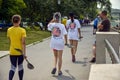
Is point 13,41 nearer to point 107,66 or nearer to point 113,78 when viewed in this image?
point 107,66

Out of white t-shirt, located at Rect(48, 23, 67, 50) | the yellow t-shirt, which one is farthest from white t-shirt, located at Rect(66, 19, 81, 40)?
the yellow t-shirt

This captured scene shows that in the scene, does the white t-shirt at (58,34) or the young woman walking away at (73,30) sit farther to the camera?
the young woman walking away at (73,30)

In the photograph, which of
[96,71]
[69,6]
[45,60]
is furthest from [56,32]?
[69,6]

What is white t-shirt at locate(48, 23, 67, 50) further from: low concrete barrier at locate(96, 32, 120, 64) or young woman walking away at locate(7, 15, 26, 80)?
young woman walking away at locate(7, 15, 26, 80)

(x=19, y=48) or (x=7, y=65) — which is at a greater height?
(x=19, y=48)

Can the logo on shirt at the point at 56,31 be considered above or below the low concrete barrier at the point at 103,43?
above

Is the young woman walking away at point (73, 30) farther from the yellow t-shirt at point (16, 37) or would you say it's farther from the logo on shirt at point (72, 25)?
the yellow t-shirt at point (16, 37)

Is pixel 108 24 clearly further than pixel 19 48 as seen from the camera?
Yes

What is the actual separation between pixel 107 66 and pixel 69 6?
5048cm

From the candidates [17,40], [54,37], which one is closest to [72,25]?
[54,37]

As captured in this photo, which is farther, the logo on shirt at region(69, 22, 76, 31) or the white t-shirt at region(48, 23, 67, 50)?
the logo on shirt at region(69, 22, 76, 31)

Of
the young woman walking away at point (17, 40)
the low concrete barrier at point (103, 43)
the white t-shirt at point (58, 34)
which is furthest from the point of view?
the low concrete barrier at point (103, 43)

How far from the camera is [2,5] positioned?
39.5 metres

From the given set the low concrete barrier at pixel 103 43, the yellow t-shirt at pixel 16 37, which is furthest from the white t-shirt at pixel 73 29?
the yellow t-shirt at pixel 16 37
